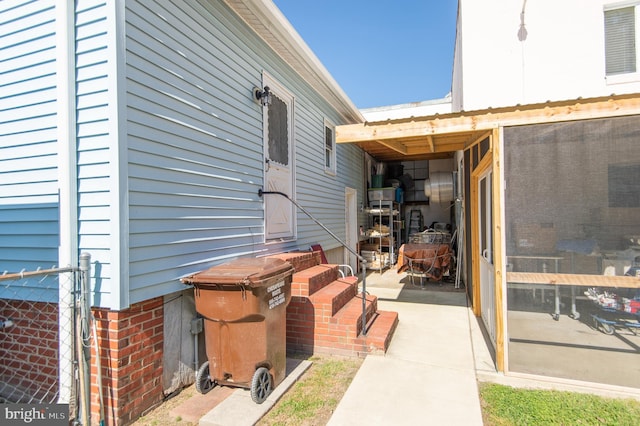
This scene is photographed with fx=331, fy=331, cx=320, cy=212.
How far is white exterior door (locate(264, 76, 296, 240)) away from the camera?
5039mm

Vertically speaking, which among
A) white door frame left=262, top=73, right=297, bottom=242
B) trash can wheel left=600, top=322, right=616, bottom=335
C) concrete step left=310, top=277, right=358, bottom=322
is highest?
white door frame left=262, top=73, right=297, bottom=242

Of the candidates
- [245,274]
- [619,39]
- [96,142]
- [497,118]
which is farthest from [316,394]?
[619,39]

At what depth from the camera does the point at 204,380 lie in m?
3.14

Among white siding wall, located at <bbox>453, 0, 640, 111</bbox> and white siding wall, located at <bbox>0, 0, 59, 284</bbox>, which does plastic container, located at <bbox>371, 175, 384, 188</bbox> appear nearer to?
white siding wall, located at <bbox>453, 0, 640, 111</bbox>

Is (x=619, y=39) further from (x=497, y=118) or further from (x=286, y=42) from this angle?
(x=286, y=42)

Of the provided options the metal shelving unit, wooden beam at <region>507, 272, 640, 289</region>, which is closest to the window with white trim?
the metal shelving unit

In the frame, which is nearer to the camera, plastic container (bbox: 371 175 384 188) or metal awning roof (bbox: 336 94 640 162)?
metal awning roof (bbox: 336 94 640 162)

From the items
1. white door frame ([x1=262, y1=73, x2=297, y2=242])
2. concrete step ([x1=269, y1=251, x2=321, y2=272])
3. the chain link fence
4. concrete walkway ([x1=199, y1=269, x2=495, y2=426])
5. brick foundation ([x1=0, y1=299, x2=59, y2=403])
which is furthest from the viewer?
Answer: white door frame ([x1=262, y1=73, x2=297, y2=242])

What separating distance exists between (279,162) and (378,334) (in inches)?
120

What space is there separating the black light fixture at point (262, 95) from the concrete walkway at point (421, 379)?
3.70 meters

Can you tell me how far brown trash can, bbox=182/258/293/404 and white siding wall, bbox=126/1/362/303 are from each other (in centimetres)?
45

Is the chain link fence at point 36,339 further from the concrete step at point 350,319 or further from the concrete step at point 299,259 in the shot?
the concrete step at point 350,319

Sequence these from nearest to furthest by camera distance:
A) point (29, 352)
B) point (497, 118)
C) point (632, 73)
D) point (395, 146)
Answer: point (29, 352) < point (497, 118) < point (632, 73) < point (395, 146)

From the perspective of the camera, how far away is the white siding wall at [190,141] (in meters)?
2.79
